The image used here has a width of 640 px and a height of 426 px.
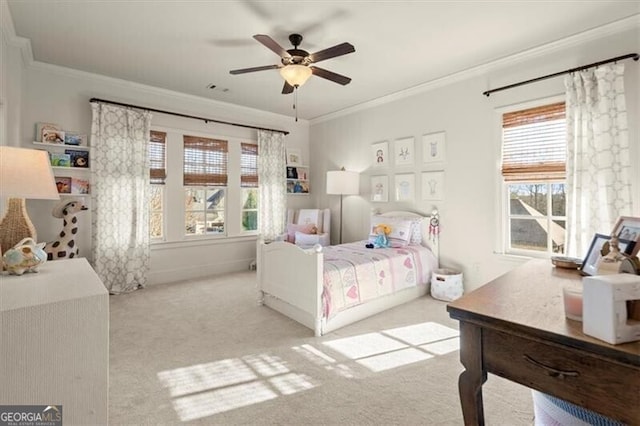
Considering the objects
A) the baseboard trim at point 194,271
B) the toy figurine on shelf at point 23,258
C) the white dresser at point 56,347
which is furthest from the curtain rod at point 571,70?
the baseboard trim at point 194,271

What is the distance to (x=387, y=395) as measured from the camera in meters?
1.89

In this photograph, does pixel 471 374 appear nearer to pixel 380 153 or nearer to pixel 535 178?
pixel 535 178

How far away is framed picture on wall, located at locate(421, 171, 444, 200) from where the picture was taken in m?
3.95

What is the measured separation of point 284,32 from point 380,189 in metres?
2.56

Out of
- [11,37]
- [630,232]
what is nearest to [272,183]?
[11,37]

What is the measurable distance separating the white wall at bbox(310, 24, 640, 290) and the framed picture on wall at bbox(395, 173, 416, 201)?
0.09 metres

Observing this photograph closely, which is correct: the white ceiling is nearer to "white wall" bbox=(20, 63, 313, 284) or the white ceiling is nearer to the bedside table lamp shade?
"white wall" bbox=(20, 63, 313, 284)

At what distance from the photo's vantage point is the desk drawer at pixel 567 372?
0.75m

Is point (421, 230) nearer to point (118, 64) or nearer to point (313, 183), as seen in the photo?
point (313, 183)

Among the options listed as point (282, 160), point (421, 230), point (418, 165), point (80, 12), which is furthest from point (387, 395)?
point (282, 160)

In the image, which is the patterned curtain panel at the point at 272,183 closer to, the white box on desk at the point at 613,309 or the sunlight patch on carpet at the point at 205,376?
the sunlight patch on carpet at the point at 205,376

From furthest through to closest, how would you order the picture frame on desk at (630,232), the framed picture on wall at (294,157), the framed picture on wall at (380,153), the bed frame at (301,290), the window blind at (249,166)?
the framed picture on wall at (294,157) < the window blind at (249,166) < the framed picture on wall at (380,153) < the bed frame at (301,290) < the picture frame on desk at (630,232)

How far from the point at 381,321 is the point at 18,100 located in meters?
4.32

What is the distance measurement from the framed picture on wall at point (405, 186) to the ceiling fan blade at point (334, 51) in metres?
2.21
